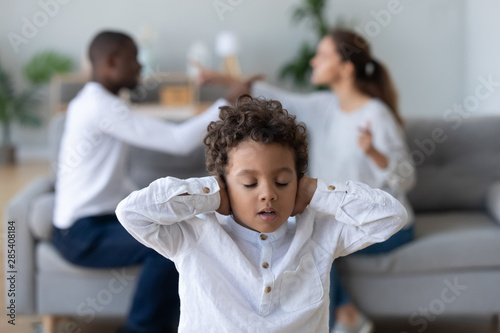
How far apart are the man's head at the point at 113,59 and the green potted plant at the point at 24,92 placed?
4122mm

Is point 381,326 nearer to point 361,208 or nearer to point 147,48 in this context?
point 361,208

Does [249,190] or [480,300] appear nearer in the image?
[249,190]

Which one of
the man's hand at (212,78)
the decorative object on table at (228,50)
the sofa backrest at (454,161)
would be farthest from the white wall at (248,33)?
the man's hand at (212,78)

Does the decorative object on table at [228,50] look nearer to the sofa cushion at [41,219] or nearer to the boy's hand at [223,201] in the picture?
the sofa cushion at [41,219]

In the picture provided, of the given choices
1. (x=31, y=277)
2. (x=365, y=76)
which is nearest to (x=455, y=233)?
(x=365, y=76)

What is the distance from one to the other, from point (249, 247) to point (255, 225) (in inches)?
3.4

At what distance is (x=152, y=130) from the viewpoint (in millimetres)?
2287

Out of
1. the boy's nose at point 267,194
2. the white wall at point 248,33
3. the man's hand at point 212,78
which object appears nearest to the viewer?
the boy's nose at point 267,194

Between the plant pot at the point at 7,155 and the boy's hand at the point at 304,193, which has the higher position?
the boy's hand at the point at 304,193

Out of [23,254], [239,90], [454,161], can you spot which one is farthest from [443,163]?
[23,254]

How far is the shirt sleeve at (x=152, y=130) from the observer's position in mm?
2260

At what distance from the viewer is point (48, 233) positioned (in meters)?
2.31

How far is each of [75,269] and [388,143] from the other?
122 centimetres

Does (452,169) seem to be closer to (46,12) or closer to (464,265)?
(464,265)
